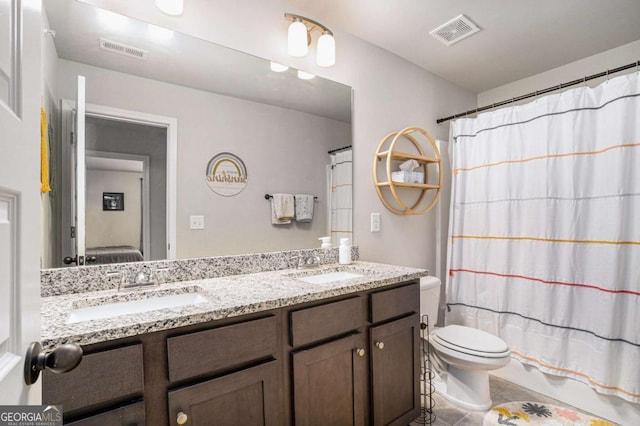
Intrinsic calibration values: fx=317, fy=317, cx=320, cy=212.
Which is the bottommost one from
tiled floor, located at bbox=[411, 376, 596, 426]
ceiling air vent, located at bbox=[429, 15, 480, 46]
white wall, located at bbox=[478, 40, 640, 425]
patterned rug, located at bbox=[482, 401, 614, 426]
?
tiled floor, located at bbox=[411, 376, 596, 426]

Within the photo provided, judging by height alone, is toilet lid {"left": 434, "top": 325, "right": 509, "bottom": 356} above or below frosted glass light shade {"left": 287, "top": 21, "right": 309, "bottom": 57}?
below

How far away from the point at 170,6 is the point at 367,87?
1262mm

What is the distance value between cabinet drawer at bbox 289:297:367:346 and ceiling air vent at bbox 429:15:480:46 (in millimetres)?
1794

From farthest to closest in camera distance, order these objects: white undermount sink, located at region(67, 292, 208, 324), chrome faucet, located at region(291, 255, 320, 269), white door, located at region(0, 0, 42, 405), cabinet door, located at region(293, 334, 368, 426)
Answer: chrome faucet, located at region(291, 255, 320, 269) < cabinet door, located at region(293, 334, 368, 426) < white undermount sink, located at region(67, 292, 208, 324) < white door, located at region(0, 0, 42, 405)

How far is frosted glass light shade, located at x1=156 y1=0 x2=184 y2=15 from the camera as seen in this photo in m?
1.41

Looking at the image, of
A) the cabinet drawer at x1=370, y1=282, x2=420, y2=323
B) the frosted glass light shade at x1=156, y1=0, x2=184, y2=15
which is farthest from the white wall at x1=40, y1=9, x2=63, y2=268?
the cabinet drawer at x1=370, y1=282, x2=420, y2=323

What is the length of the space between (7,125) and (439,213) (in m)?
2.70

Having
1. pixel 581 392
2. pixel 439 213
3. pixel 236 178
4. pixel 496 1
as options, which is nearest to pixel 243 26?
pixel 236 178

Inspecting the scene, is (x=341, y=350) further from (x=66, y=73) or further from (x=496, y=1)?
(x=496, y=1)

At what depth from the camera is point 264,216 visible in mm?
1784

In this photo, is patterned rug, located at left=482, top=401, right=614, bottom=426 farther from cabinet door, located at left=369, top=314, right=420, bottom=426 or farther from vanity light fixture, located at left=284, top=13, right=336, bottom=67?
vanity light fixture, located at left=284, top=13, right=336, bottom=67

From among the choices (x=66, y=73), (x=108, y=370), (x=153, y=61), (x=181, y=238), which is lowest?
(x=108, y=370)

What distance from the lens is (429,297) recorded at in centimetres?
215

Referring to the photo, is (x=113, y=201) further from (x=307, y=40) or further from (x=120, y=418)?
(x=307, y=40)
